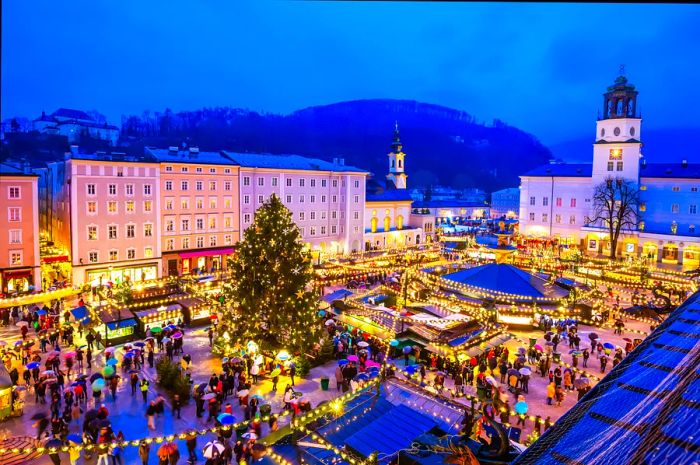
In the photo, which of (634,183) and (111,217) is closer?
(111,217)

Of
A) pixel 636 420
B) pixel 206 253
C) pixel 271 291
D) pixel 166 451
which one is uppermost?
pixel 636 420

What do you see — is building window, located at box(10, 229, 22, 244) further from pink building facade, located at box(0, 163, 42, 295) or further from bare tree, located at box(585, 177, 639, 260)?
bare tree, located at box(585, 177, 639, 260)

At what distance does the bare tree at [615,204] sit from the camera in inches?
2013

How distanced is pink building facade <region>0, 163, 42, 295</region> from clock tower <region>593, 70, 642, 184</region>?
57251 millimetres

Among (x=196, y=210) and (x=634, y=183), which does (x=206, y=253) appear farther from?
(x=634, y=183)

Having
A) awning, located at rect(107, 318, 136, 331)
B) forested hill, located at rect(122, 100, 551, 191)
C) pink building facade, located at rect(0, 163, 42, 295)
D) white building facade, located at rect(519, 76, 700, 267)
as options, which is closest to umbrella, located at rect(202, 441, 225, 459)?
awning, located at rect(107, 318, 136, 331)

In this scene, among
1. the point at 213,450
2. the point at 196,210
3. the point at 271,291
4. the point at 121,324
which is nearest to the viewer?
the point at 213,450

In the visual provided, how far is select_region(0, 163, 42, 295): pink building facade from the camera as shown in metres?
31.8

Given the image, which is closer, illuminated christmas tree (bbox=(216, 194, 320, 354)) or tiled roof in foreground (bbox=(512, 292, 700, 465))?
tiled roof in foreground (bbox=(512, 292, 700, 465))

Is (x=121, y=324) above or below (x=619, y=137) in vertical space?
below

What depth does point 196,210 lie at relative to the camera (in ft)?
135

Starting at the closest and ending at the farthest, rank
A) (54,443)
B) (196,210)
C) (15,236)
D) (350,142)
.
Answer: (54,443) → (15,236) → (196,210) → (350,142)

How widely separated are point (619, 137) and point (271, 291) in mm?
50579

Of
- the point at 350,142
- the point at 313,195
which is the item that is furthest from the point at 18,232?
the point at 350,142
